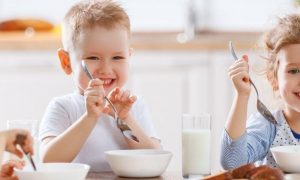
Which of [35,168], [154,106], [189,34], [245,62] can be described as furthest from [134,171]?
[189,34]

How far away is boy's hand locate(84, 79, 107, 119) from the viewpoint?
76.6 inches

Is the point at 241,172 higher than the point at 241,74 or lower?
lower

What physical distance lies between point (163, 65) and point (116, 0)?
1.72 m

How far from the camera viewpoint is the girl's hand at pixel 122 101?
210cm

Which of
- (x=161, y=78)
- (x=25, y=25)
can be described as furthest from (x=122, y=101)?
(x=25, y=25)

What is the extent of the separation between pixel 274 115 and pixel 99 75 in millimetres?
574

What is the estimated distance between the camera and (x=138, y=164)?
189 cm

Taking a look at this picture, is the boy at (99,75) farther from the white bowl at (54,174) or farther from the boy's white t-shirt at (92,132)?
the white bowl at (54,174)

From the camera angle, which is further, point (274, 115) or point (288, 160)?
point (274, 115)

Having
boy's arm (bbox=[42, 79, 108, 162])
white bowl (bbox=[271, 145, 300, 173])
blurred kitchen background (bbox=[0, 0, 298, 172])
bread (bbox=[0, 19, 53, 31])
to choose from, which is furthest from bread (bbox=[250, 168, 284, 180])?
bread (bbox=[0, 19, 53, 31])

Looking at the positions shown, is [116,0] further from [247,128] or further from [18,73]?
[18,73]

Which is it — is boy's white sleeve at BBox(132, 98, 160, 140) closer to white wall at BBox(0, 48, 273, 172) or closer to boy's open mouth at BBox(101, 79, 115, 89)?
boy's open mouth at BBox(101, 79, 115, 89)

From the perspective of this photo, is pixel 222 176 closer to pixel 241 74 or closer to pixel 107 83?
pixel 241 74

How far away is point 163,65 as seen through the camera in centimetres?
414
